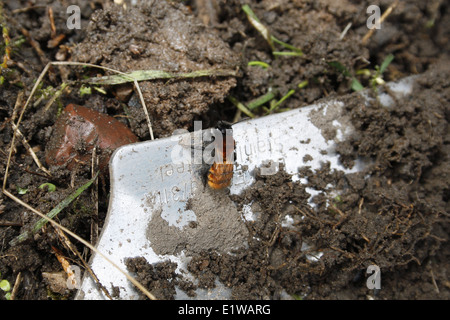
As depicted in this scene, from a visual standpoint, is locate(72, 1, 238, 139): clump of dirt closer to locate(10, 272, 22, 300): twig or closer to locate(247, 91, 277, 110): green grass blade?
locate(247, 91, 277, 110): green grass blade

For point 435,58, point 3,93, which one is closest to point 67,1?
point 3,93

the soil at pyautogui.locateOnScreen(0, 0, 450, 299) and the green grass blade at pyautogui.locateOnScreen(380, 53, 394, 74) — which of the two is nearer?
the soil at pyautogui.locateOnScreen(0, 0, 450, 299)

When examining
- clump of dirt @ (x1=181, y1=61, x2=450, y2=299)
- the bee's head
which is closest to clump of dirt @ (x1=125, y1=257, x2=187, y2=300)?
clump of dirt @ (x1=181, y1=61, x2=450, y2=299)

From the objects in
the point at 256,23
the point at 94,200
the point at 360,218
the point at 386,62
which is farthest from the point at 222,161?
the point at 386,62

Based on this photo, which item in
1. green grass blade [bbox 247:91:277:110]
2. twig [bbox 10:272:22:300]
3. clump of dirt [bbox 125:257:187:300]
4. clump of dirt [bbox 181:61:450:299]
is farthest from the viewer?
green grass blade [bbox 247:91:277:110]

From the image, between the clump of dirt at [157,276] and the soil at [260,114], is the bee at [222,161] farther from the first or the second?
the clump of dirt at [157,276]

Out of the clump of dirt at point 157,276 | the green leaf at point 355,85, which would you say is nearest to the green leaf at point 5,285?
the clump of dirt at point 157,276
